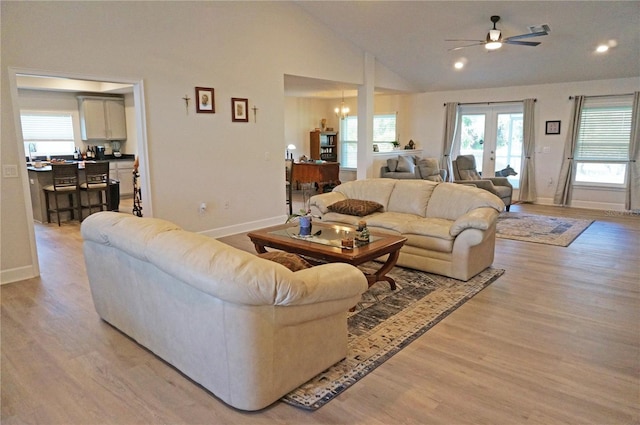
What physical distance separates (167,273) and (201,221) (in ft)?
11.8

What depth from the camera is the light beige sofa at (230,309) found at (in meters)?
2.06

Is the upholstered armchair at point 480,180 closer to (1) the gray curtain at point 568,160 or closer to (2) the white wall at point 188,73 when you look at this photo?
(1) the gray curtain at point 568,160

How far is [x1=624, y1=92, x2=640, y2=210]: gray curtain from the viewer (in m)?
7.62

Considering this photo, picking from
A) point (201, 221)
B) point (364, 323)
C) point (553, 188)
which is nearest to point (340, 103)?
point (553, 188)

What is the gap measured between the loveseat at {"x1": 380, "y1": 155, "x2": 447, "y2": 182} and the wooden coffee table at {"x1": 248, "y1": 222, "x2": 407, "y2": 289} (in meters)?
4.64

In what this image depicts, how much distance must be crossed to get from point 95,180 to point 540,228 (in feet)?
23.7

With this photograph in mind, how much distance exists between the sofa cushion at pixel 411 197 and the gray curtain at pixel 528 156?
15.9ft

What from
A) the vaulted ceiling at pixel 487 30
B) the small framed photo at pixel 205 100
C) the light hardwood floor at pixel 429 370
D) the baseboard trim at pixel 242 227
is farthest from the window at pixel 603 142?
the small framed photo at pixel 205 100

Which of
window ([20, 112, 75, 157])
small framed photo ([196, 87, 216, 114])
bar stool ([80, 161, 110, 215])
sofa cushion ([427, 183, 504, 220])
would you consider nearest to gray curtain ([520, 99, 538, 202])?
sofa cushion ([427, 183, 504, 220])

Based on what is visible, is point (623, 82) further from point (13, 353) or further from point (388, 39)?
point (13, 353)

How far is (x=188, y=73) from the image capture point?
5.43 m

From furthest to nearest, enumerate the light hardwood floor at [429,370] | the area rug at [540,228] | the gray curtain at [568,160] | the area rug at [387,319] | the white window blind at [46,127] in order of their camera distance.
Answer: the white window blind at [46,127], the gray curtain at [568,160], the area rug at [540,228], the area rug at [387,319], the light hardwood floor at [429,370]

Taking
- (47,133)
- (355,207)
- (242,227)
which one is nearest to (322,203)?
(355,207)

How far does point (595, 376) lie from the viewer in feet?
8.38
